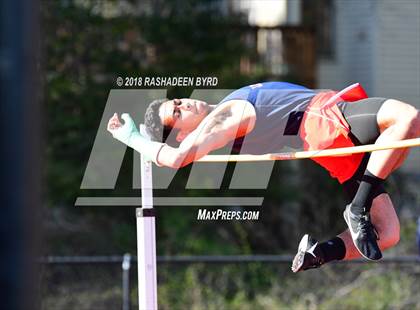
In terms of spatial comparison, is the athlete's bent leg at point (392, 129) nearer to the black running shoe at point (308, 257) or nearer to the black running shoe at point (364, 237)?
the black running shoe at point (364, 237)

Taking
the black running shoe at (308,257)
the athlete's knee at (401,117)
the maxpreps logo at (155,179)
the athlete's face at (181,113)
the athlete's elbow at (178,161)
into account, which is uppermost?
the athlete's knee at (401,117)

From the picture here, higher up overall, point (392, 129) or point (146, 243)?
point (392, 129)

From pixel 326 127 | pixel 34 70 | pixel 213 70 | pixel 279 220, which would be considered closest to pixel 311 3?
pixel 213 70

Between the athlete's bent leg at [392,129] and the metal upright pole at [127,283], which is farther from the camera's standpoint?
the metal upright pole at [127,283]

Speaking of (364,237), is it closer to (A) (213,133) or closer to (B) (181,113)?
(A) (213,133)

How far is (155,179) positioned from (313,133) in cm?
427

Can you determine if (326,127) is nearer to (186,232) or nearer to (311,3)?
(186,232)

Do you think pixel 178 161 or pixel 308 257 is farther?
pixel 308 257

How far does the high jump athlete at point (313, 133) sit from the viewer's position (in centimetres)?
420

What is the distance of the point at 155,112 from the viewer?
4.52 meters

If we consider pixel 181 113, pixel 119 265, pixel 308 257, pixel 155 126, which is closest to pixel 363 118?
pixel 308 257

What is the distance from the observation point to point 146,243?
4.35m

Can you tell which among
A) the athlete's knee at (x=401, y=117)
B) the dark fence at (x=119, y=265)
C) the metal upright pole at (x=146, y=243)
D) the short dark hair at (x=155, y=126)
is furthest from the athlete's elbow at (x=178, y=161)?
the dark fence at (x=119, y=265)

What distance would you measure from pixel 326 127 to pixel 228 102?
0.51 meters
